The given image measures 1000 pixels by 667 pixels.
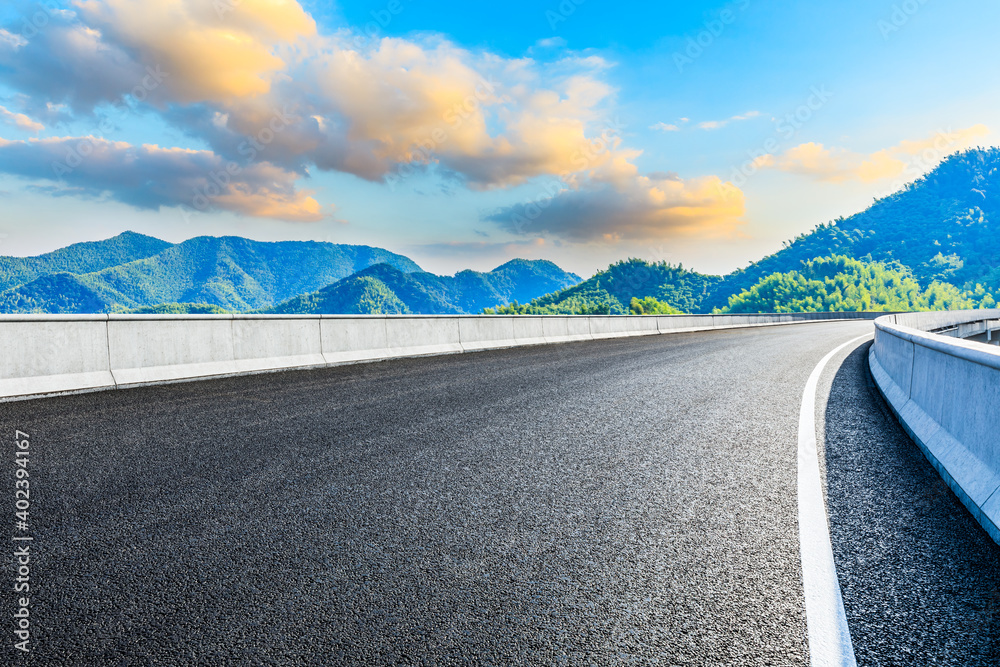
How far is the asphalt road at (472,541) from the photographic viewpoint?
2404mm

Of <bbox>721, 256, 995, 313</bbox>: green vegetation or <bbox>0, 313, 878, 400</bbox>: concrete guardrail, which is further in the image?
<bbox>721, 256, 995, 313</bbox>: green vegetation

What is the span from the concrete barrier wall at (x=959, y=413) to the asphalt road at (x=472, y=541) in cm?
17

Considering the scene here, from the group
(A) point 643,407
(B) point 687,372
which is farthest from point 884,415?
(B) point 687,372

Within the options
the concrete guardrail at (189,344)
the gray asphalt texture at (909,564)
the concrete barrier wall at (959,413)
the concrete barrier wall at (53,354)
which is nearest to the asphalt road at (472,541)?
the gray asphalt texture at (909,564)

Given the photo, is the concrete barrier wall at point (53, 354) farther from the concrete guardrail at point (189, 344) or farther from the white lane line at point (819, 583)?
the white lane line at point (819, 583)

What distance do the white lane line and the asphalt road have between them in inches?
2.1

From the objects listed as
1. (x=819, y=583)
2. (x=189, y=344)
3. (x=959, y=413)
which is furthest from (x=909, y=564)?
(x=189, y=344)

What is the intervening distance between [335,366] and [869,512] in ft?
32.7

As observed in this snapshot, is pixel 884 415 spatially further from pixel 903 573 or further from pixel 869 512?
pixel 903 573

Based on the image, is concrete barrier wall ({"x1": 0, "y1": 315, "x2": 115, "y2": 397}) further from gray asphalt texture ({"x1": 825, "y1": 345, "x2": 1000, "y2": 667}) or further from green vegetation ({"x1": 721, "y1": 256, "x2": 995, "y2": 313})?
green vegetation ({"x1": 721, "y1": 256, "x2": 995, "y2": 313})

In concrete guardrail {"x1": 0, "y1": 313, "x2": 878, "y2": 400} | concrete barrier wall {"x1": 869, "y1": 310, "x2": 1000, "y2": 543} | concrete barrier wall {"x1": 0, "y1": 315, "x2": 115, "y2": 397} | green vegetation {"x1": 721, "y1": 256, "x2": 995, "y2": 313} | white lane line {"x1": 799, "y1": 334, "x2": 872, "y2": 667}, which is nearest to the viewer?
white lane line {"x1": 799, "y1": 334, "x2": 872, "y2": 667}

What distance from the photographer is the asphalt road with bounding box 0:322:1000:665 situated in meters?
2.40

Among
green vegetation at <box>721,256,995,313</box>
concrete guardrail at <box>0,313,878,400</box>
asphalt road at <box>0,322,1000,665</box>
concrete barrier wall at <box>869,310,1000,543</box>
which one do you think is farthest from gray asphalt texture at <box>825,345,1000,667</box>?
green vegetation at <box>721,256,995,313</box>

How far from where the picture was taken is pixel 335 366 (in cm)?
1229
